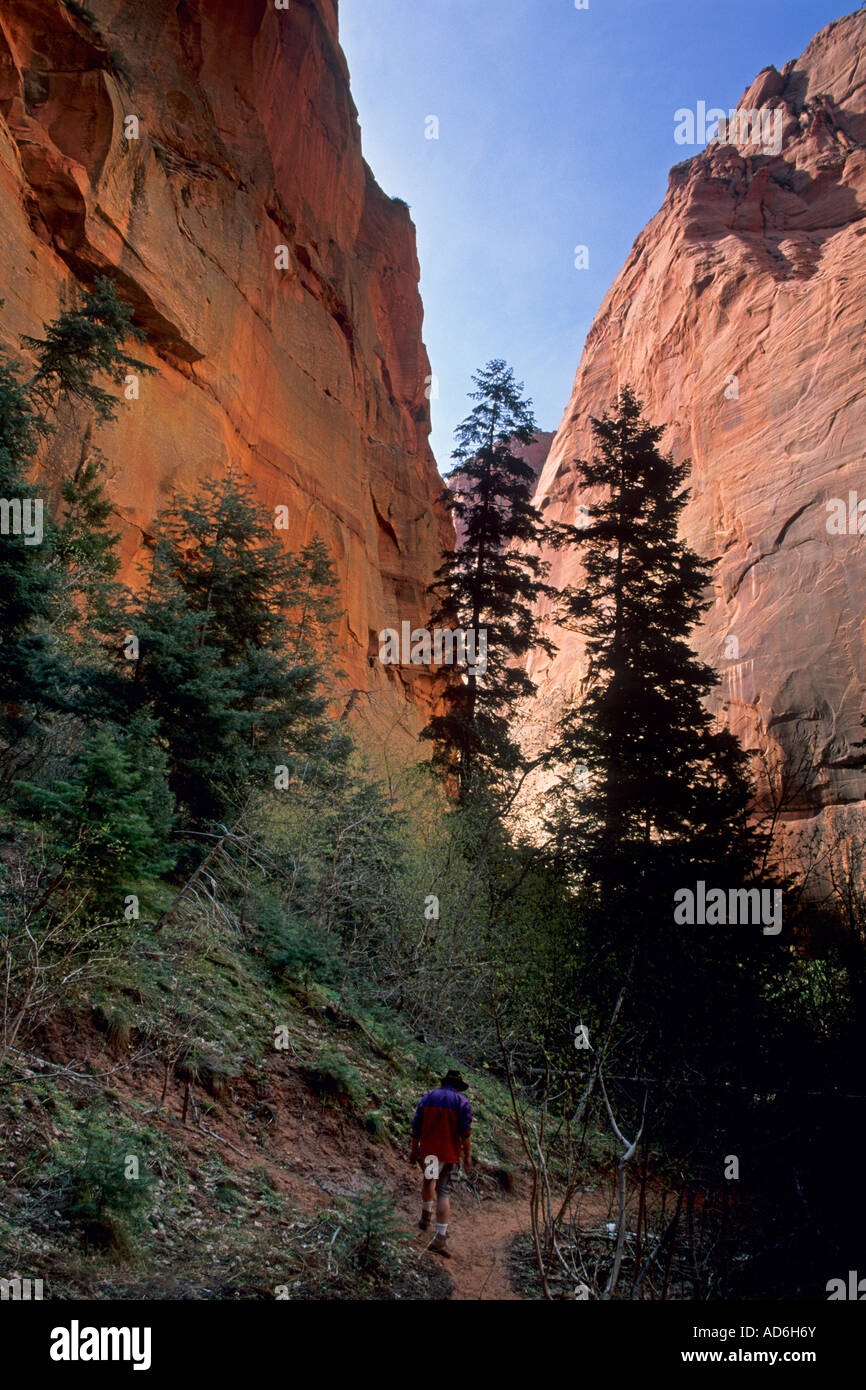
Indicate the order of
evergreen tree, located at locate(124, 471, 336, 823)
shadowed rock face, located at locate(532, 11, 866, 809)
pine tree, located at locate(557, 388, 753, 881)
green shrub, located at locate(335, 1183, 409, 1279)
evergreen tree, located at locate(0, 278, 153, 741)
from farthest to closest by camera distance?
shadowed rock face, located at locate(532, 11, 866, 809) → pine tree, located at locate(557, 388, 753, 881) → evergreen tree, located at locate(124, 471, 336, 823) → evergreen tree, located at locate(0, 278, 153, 741) → green shrub, located at locate(335, 1183, 409, 1279)

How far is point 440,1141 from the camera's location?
270 inches

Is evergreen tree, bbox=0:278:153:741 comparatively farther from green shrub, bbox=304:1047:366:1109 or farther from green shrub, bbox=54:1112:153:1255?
green shrub, bbox=54:1112:153:1255

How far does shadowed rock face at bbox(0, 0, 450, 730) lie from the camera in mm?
17812

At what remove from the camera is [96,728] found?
916 centimetres

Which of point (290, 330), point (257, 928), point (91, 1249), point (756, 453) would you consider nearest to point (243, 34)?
point (290, 330)

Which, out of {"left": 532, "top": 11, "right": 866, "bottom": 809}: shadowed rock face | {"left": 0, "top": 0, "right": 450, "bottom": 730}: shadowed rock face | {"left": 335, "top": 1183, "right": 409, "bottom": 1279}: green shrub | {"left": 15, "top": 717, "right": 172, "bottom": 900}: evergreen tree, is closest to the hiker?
{"left": 335, "top": 1183, "right": 409, "bottom": 1279}: green shrub

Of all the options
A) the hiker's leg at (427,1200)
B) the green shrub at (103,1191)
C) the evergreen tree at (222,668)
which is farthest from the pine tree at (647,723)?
the green shrub at (103,1191)

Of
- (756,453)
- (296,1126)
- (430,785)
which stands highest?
(756,453)

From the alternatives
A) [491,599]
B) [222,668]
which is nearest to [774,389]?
[491,599]

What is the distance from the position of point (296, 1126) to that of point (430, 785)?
9.04 m

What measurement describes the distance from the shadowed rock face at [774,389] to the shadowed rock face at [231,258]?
14.4 meters

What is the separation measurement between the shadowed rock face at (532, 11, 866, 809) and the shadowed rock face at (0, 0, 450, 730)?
1440cm

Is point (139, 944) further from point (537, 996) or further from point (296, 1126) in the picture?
point (537, 996)

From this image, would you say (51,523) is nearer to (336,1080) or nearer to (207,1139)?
(336,1080)
